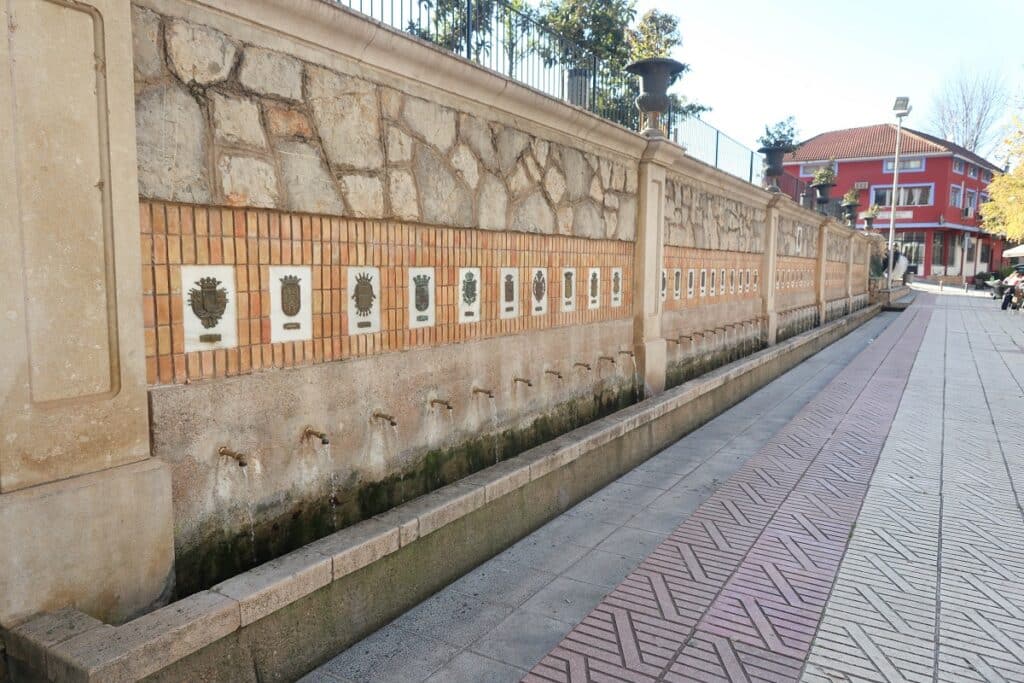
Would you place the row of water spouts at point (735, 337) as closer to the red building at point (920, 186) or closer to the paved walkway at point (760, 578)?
the paved walkway at point (760, 578)

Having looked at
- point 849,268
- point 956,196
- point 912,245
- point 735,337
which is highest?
point 956,196

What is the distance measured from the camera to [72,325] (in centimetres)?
221

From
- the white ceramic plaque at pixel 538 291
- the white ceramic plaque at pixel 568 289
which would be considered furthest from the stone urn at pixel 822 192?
the white ceramic plaque at pixel 538 291

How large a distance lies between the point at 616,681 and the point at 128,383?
2.16m

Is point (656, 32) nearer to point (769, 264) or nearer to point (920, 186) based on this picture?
point (769, 264)

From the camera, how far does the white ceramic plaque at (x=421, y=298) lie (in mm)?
3734

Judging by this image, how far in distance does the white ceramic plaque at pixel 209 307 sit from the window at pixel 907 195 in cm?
4915

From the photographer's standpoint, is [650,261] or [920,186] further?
[920,186]

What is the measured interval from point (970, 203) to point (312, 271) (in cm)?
5485

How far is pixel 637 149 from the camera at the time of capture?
6223 millimetres

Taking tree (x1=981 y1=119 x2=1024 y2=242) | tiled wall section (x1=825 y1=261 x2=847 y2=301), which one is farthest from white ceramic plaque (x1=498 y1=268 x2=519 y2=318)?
tree (x1=981 y1=119 x2=1024 y2=242)

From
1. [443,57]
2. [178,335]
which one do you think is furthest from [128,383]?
[443,57]

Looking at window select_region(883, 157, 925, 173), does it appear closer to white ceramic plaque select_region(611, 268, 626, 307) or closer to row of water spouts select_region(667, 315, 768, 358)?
row of water spouts select_region(667, 315, 768, 358)

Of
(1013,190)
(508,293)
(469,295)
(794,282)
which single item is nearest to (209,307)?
(469,295)
